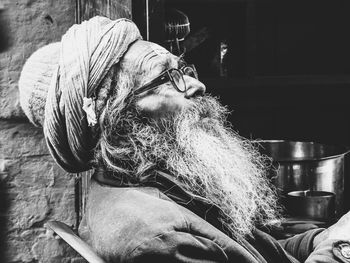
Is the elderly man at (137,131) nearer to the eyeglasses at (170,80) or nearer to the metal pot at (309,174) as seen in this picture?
the eyeglasses at (170,80)

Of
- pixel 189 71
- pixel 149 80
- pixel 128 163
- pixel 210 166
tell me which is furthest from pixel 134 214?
pixel 189 71

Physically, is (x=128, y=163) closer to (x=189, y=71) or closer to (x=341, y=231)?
(x=189, y=71)

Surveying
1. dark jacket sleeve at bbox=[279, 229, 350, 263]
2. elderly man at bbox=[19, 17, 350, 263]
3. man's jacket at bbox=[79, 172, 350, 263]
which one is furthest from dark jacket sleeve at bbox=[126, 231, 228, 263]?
dark jacket sleeve at bbox=[279, 229, 350, 263]

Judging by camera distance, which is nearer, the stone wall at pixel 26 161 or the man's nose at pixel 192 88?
the man's nose at pixel 192 88

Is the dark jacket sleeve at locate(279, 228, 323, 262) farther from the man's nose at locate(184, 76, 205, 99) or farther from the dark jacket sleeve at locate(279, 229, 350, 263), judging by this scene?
the man's nose at locate(184, 76, 205, 99)

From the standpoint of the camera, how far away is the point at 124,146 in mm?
2035

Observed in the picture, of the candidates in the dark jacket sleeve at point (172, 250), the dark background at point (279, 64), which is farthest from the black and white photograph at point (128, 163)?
the dark background at point (279, 64)

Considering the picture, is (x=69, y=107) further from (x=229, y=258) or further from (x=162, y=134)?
(x=229, y=258)

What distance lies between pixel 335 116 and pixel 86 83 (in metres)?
3.51

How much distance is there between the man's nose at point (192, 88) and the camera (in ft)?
6.81

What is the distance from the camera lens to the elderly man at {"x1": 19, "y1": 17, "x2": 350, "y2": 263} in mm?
1942

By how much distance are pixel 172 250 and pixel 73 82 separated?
0.75 meters

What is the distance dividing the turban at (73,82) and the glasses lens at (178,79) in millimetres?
205

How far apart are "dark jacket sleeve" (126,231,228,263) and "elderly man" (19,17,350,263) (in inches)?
7.5
